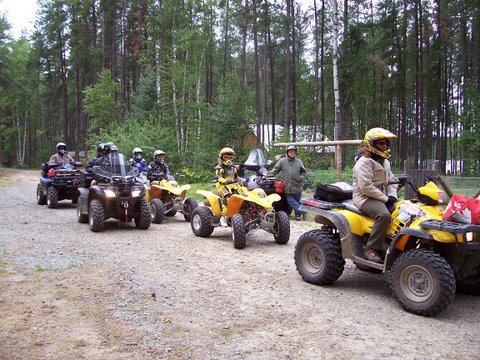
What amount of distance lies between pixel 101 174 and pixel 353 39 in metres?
21.6

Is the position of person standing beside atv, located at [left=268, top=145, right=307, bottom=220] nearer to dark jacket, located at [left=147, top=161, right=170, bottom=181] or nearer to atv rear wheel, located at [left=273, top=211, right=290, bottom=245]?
atv rear wheel, located at [left=273, top=211, right=290, bottom=245]

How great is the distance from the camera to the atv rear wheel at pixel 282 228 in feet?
28.3

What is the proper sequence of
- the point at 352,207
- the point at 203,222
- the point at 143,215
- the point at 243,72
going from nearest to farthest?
1. the point at 352,207
2. the point at 203,222
3. the point at 143,215
4. the point at 243,72

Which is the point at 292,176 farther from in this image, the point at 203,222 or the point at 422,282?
the point at 422,282

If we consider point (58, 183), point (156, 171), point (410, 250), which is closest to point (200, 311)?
point (410, 250)

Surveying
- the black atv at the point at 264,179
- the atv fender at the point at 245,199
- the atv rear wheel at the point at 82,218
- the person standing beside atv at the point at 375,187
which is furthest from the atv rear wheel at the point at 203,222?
the person standing beside atv at the point at 375,187

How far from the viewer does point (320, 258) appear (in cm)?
611

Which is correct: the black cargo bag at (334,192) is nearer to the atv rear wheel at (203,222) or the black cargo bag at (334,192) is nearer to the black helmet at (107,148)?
the atv rear wheel at (203,222)

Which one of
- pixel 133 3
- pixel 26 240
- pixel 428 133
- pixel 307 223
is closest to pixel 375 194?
pixel 307 223

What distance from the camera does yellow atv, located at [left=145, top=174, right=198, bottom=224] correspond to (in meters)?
11.6

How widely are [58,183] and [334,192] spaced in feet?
34.5

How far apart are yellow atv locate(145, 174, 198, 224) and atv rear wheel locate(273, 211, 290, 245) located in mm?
3213

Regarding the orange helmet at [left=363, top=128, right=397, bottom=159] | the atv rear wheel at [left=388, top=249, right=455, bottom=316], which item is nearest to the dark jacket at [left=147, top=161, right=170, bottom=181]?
the orange helmet at [left=363, top=128, right=397, bottom=159]

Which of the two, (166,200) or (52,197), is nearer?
(166,200)
